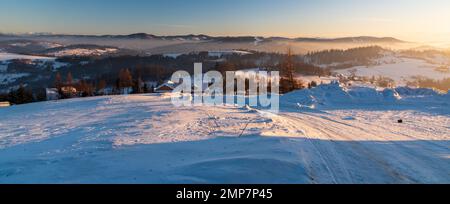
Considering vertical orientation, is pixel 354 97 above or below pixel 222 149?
below

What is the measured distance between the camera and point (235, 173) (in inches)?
360

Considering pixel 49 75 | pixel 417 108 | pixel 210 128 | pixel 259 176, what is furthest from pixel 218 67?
pixel 259 176

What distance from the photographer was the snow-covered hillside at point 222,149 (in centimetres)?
941

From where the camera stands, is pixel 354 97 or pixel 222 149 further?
pixel 354 97

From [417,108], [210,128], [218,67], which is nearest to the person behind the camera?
[210,128]

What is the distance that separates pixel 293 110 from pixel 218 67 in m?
108

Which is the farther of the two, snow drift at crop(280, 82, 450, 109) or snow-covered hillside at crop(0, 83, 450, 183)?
snow drift at crop(280, 82, 450, 109)

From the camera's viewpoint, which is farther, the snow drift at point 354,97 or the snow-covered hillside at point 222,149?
the snow drift at point 354,97

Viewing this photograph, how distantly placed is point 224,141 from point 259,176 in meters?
4.98

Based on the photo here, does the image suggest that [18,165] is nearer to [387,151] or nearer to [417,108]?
[387,151]

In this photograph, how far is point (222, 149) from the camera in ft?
40.9

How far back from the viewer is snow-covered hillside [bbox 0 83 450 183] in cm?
941
